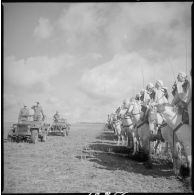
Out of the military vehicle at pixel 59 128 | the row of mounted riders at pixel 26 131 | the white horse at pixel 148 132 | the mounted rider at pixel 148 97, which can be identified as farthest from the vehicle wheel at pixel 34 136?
the mounted rider at pixel 148 97

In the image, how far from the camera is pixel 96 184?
18.6 ft

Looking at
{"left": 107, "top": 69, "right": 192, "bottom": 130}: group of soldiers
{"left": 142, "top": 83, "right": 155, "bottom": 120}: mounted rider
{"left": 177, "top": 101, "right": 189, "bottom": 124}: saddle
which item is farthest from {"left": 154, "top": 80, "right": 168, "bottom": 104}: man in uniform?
{"left": 177, "top": 101, "right": 189, "bottom": 124}: saddle

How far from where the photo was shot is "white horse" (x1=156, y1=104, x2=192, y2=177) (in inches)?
220

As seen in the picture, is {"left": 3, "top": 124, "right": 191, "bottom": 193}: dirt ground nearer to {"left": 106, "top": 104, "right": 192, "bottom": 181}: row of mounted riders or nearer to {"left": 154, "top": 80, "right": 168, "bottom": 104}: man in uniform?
{"left": 106, "top": 104, "right": 192, "bottom": 181}: row of mounted riders

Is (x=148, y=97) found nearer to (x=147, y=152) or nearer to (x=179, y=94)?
→ (x=147, y=152)

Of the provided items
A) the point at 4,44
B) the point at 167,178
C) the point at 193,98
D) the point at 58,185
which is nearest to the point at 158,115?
→ the point at 193,98

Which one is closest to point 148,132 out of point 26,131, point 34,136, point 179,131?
point 179,131

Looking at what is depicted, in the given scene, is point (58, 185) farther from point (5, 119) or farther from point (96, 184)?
point (5, 119)

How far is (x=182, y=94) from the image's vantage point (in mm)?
5883

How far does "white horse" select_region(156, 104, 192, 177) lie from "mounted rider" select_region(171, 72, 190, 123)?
0.17 meters

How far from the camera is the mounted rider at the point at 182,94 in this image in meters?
5.70

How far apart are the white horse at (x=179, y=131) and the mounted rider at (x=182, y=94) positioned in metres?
0.17

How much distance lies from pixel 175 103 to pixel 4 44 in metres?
4.59

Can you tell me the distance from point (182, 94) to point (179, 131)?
0.90m
